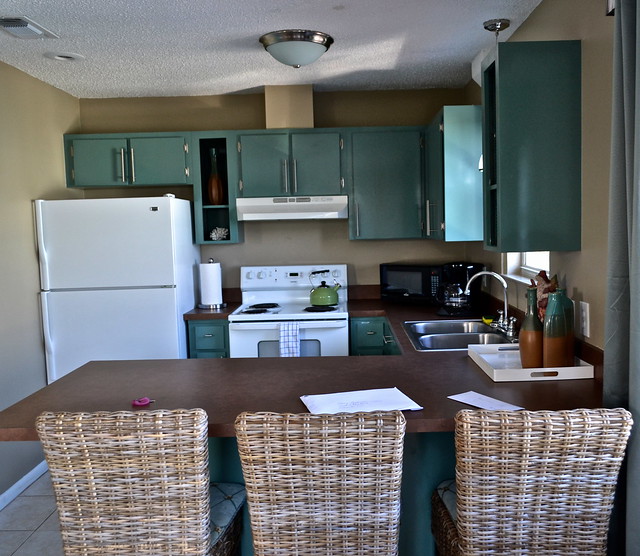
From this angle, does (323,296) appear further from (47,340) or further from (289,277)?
(47,340)

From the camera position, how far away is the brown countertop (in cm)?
181

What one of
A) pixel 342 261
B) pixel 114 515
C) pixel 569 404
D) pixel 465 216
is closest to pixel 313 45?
pixel 465 216

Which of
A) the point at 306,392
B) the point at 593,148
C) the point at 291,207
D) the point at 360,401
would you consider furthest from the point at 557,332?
the point at 291,207

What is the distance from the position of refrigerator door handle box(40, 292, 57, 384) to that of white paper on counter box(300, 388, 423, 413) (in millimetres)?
2499

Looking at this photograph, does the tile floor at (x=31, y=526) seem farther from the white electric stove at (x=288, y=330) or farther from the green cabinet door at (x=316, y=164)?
the green cabinet door at (x=316, y=164)

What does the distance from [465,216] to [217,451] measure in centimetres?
216

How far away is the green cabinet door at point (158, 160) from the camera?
4.15 metres

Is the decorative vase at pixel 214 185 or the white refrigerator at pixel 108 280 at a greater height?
the decorative vase at pixel 214 185

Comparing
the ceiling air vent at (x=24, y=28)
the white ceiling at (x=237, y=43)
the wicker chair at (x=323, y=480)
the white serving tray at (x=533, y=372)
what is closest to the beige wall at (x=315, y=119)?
the white ceiling at (x=237, y=43)

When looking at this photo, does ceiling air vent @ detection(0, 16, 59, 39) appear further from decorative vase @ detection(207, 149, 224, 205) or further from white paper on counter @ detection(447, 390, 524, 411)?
white paper on counter @ detection(447, 390, 524, 411)

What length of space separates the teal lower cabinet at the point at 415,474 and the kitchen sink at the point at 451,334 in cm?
91

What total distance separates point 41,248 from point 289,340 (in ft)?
5.50

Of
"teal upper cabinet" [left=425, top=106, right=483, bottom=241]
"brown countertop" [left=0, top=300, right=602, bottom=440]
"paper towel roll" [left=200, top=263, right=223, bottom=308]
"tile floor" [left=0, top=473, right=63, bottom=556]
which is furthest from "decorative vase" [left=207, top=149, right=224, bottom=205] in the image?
"tile floor" [left=0, top=473, right=63, bottom=556]

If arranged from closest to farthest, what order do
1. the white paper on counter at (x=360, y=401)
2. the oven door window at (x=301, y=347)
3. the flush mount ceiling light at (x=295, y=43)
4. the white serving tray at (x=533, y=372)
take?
the white paper on counter at (x=360, y=401)
the white serving tray at (x=533, y=372)
the flush mount ceiling light at (x=295, y=43)
the oven door window at (x=301, y=347)
